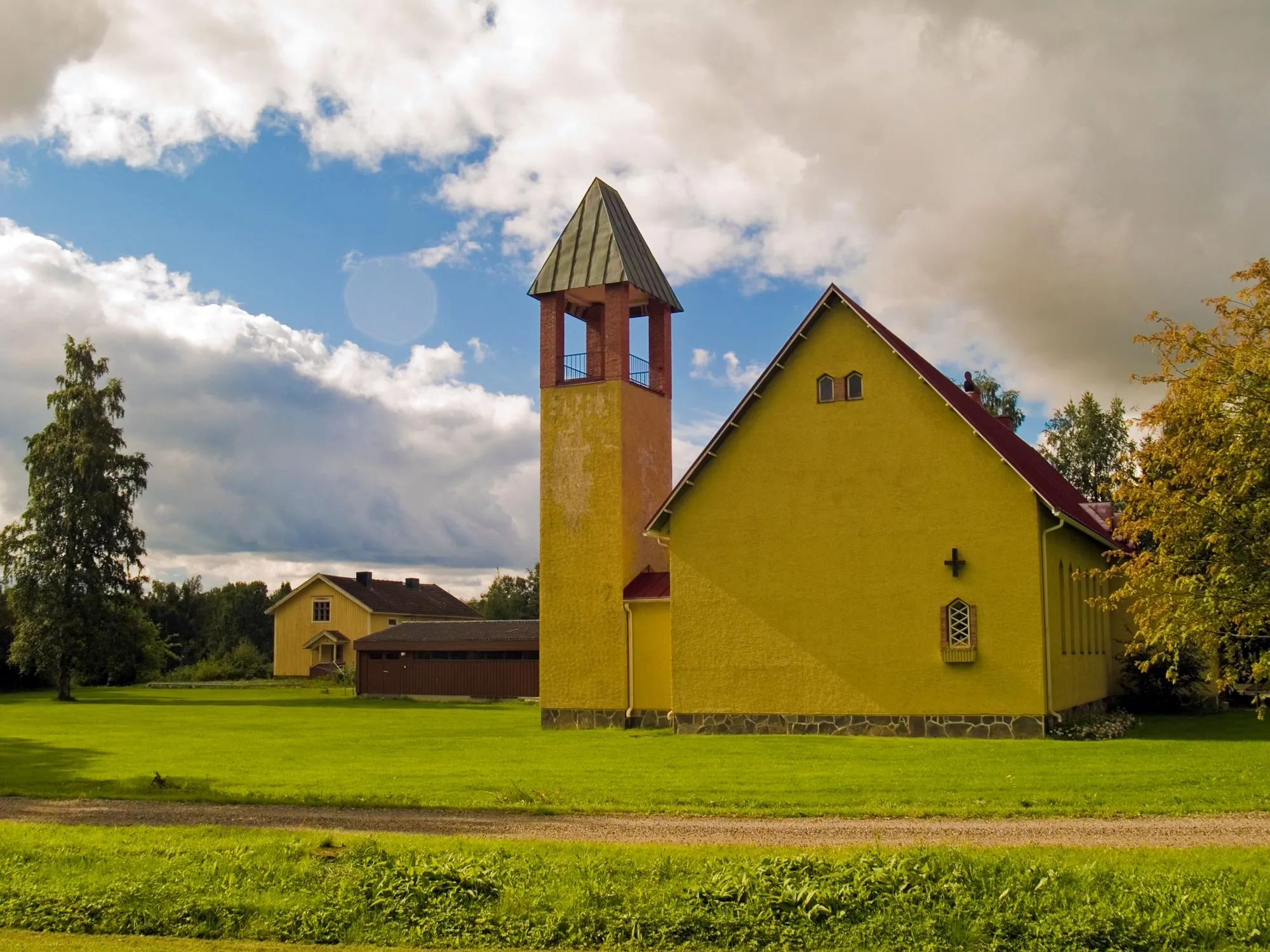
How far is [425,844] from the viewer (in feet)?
43.0

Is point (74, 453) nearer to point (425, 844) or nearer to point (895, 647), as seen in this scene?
point (895, 647)

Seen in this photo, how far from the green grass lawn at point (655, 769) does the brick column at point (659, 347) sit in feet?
32.6

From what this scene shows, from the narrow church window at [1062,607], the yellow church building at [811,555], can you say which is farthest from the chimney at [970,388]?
the narrow church window at [1062,607]

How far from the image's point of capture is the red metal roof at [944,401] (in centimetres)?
2577

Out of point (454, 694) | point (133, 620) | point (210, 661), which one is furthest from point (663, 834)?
point (210, 661)

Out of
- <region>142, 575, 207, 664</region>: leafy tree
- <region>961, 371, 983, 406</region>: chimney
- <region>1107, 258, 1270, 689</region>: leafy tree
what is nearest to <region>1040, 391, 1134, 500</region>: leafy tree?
<region>961, 371, 983, 406</region>: chimney

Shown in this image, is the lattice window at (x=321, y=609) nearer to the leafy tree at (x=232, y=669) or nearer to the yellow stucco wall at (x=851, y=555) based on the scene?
the leafy tree at (x=232, y=669)

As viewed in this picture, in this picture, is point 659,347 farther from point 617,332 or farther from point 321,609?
point 321,609

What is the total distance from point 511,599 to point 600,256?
96.2 meters

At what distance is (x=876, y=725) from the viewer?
26.2 m

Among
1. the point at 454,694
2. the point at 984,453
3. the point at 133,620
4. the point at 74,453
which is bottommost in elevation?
the point at 454,694

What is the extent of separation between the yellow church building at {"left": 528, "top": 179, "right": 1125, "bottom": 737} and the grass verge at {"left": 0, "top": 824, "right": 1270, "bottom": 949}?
43.9 feet

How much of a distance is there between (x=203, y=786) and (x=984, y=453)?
54.5 ft

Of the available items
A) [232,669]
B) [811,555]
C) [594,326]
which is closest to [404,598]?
[232,669]
